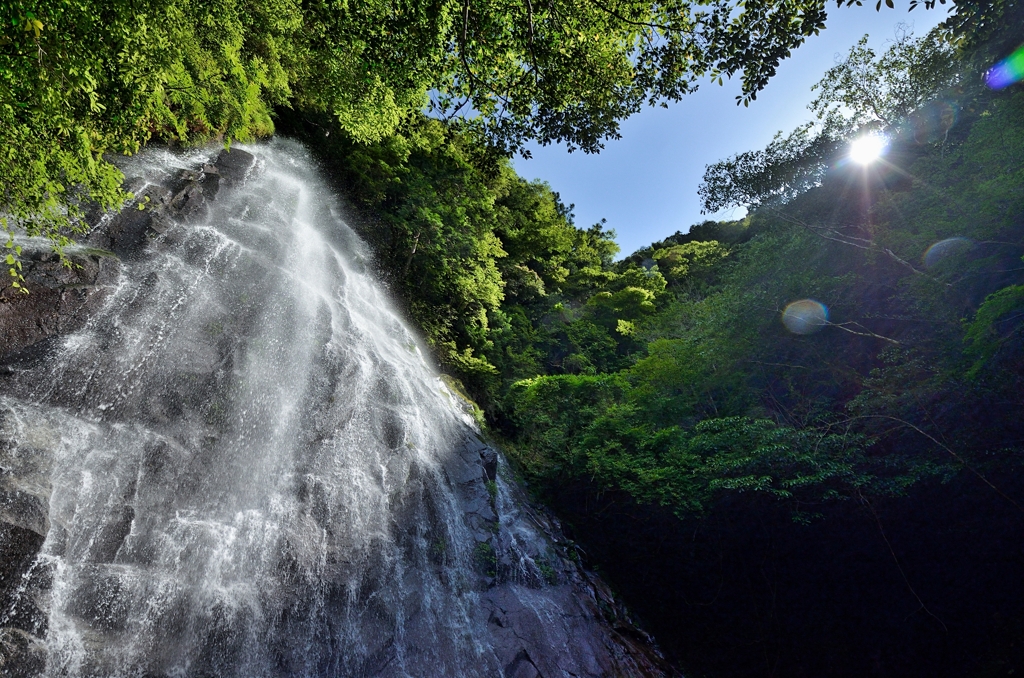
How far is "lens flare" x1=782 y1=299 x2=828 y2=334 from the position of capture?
11.0 m

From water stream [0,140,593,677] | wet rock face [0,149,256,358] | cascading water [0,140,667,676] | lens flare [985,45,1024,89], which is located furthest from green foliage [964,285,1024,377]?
wet rock face [0,149,256,358]

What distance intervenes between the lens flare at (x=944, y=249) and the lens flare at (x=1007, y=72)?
362 cm

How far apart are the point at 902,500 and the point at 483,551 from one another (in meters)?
7.17

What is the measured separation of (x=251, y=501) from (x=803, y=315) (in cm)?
1219

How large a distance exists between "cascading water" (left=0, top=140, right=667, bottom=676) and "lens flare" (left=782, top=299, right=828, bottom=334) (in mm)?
8097

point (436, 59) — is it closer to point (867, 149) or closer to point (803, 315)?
point (803, 315)

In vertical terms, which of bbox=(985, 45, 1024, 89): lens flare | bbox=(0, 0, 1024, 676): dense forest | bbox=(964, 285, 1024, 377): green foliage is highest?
bbox=(985, 45, 1024, 89): lens flare

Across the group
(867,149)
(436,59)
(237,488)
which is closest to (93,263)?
(237,488)

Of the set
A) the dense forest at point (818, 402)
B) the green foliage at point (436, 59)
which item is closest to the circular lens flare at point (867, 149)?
the dense forest at point (818, 402)

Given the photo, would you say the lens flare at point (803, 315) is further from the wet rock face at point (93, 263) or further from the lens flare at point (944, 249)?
the wet rock face at point (93, 263)

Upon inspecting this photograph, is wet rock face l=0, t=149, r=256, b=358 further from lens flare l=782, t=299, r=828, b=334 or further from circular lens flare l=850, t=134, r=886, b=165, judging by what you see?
Result: circular lens flare l=850, t=134, r=886, b=165

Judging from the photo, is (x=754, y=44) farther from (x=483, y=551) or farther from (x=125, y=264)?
(x=125, y=264)

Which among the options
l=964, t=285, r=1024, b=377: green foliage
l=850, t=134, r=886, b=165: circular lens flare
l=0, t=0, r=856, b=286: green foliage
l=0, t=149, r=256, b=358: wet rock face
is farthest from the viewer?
l=850, t=134, r=886, b=165: circular lens flare

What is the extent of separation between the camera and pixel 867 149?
16.0m
